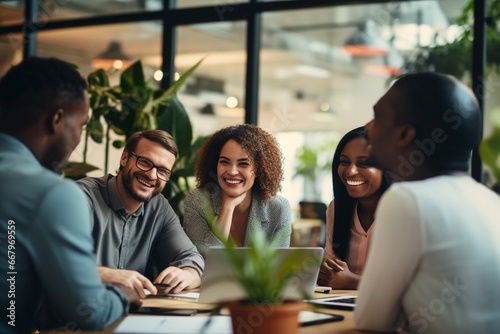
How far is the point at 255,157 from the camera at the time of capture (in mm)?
3672

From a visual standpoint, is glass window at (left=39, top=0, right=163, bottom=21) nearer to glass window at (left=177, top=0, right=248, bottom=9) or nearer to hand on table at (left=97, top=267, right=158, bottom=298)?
glass window at (left=177, top=0, right=248, bottom=9)

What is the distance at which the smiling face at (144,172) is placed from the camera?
3.13m

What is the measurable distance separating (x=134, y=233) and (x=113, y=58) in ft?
10.7

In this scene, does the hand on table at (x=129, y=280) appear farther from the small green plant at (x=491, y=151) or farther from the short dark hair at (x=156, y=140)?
the small green plant at (x=491, y=151)

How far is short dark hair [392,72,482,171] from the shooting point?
186 cm

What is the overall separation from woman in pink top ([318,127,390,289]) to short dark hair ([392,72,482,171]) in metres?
1.31

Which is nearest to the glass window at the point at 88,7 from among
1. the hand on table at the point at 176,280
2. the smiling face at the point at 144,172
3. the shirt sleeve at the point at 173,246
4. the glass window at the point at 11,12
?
the glass window at the point at 11,12

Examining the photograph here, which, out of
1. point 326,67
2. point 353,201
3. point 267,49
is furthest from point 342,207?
point 326,67

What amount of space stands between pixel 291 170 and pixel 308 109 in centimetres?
105

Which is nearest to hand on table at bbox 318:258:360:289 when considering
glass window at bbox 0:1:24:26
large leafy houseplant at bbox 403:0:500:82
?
large leafy houseplant at bbox 403:0:500:82

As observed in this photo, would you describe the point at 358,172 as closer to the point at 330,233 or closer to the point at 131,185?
the point at 330,233

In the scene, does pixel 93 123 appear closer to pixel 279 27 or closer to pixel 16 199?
pixel 279 27

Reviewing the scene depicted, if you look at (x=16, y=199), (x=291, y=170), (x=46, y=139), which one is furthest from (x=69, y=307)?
(x=291, y=170)

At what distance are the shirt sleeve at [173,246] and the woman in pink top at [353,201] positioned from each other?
0.64 meters
